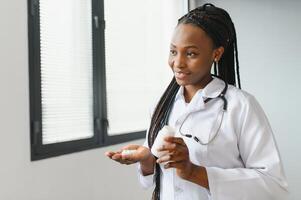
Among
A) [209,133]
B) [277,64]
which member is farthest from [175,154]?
[277,64]

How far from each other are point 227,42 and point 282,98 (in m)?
2.23

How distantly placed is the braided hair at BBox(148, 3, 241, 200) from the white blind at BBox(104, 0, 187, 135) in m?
1.03

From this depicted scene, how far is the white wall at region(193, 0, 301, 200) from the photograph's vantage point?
3.09 meters

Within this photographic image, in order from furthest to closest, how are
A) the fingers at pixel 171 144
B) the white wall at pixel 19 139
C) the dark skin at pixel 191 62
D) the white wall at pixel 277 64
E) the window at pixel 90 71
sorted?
the white wall at pixel 277 64 → the window at pixel 90 71 → the white wall at pixel 19 139 → the dark skin at pixel 191 62 → the fingers at pixel 171 144

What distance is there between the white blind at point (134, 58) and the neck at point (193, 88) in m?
1.06

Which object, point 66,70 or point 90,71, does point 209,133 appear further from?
point 90,71

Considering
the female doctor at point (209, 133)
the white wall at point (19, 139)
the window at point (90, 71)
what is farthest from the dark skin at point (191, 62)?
the window at point (90, 71)

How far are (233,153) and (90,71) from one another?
1474mm

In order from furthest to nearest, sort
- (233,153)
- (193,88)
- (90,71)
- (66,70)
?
(90,71) → (66,70) → (193,88) → (233,153)

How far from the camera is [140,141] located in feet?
9.23

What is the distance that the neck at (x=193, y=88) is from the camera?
1131mm

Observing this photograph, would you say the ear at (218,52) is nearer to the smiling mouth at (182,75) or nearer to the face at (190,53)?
the face at (190,53)

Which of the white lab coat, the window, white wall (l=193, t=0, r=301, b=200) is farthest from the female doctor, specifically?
white wall (l=193, t=0, r=301, b=200)

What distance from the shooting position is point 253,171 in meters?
0.98
